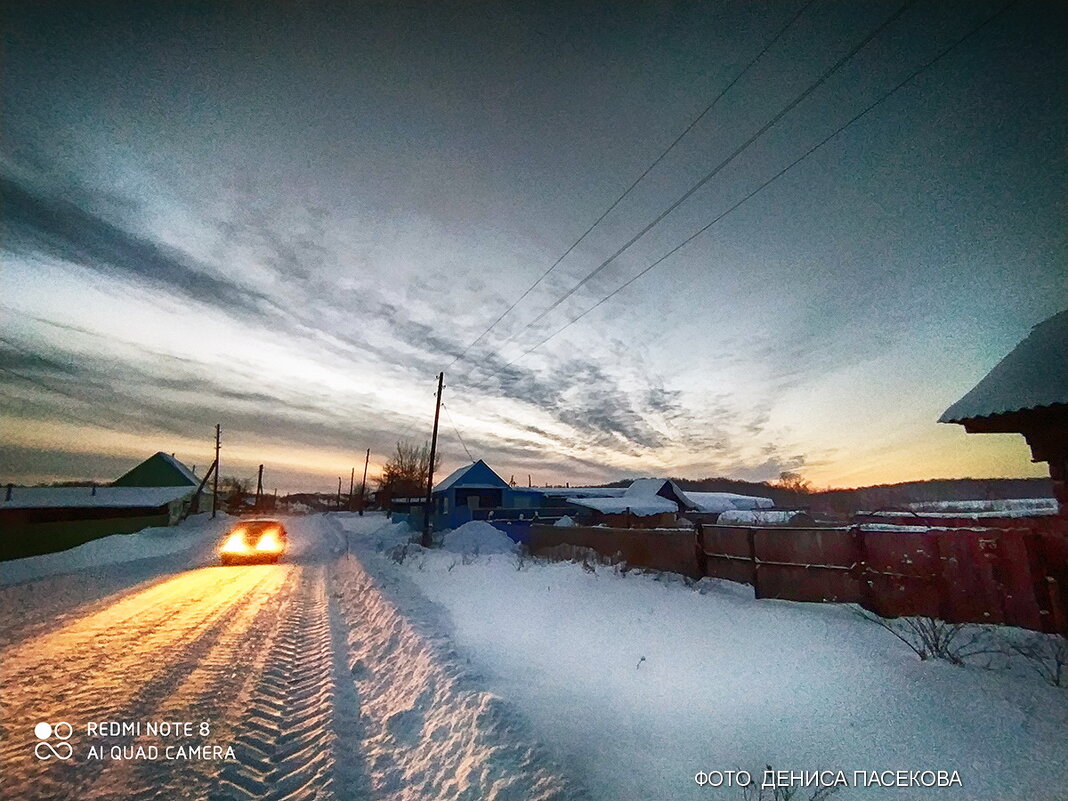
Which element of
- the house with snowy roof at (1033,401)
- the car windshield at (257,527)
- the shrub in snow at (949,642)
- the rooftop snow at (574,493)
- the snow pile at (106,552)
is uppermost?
the house with snowy roof at (1033,401)

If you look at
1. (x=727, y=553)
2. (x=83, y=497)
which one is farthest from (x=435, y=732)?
(x=83, y=497)

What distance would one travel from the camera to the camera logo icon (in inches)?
144

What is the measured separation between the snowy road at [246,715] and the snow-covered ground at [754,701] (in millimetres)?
638

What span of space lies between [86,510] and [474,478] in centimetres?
2764

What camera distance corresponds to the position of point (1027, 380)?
7.00m

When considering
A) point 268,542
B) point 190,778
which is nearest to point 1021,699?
point 190,778

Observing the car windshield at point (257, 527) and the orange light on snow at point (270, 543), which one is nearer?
the orange light on snow at point (270, 543)

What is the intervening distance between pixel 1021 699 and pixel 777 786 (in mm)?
3054

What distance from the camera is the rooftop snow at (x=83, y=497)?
3050 centimetres

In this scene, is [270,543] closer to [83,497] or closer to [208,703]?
[208,703]

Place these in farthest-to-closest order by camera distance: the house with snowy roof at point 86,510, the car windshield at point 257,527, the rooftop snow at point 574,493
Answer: the rooftop snow at point 574,493 < the house with snowy roof at point 86,510 < the car windshield at point 257,527

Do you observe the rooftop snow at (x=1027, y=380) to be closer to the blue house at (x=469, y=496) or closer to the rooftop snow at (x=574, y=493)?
the blue house at (x=469, y=496)

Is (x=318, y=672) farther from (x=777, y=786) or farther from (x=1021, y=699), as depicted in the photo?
(x=1021, y=699)

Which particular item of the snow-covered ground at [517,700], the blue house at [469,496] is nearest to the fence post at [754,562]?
the snow-covered ground at [517,700]
